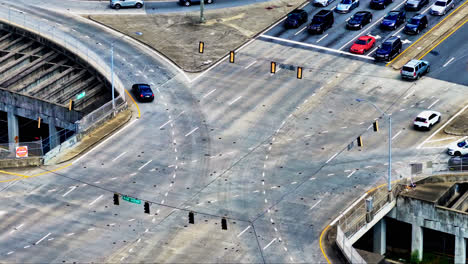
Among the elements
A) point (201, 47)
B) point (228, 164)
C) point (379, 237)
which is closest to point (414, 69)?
point (201, 47)

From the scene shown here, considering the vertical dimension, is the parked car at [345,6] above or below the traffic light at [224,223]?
above

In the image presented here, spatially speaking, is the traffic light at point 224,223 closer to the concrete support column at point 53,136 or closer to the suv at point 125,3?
the concrete support column at point 53,136

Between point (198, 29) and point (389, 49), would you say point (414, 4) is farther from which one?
point (198, 29)

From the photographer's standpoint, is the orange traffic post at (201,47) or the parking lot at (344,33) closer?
the orange traffic post at (201,47)

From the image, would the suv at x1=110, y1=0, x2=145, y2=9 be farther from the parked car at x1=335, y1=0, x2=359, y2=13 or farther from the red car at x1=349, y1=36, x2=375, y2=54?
the red car at x1=349, y1=36, x2=375, y2=54

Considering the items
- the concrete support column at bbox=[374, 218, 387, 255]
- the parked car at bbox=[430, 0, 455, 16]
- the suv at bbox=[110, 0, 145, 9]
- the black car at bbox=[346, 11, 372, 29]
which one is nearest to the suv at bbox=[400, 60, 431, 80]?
the black car at bbox=[346, 11, 372, 29]

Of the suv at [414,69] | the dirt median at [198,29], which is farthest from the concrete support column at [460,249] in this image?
the dirt median at [198,29]
